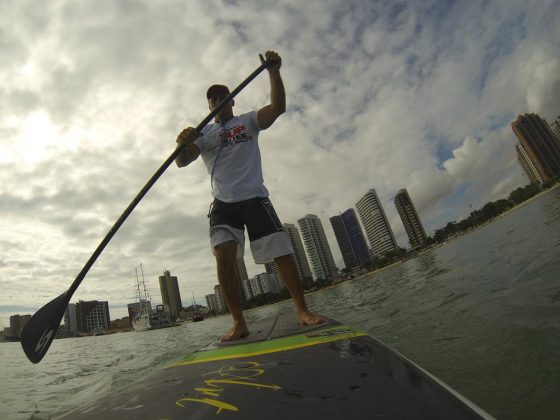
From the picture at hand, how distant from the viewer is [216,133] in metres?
3.50

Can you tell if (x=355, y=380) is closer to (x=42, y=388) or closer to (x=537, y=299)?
(x=537, y=299)

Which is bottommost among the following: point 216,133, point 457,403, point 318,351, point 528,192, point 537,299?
point 537,299

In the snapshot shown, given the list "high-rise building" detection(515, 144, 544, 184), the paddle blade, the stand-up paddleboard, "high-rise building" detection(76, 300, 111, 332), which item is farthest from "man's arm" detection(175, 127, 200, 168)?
"high-rise building" detection(515, 144, 544, 184)

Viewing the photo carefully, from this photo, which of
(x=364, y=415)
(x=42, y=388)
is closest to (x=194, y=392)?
Result: (x=364, y=415)

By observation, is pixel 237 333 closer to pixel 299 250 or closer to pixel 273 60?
pixel 273 60

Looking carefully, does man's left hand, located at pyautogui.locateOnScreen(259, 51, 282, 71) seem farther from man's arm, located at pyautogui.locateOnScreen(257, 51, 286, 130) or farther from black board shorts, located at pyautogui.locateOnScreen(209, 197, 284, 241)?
black board shorts, located at pyautogui.locateOnScreen(209, 197, 284, 241)

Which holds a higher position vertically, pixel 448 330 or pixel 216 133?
pixel 216 133

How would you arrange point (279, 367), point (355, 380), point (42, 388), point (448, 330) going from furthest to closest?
point (42, 388) → point (448, 330) → point (279, 367) → point (355, 380)

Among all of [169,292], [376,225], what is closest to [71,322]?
[169,292]

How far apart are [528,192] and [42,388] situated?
11434 centimetres

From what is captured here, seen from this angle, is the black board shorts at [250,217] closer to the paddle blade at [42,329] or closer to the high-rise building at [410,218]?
the paddle blade at [42,329]

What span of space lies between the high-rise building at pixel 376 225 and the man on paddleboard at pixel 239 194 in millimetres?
136478

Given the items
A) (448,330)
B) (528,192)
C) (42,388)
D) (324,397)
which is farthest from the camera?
(528,192)

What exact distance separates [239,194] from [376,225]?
14287 cm
